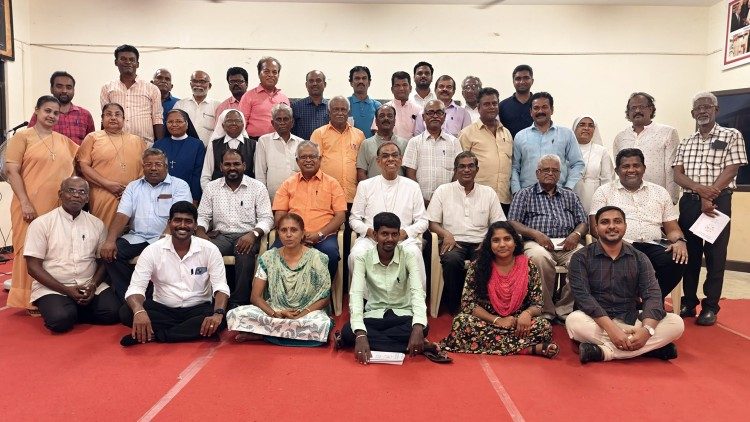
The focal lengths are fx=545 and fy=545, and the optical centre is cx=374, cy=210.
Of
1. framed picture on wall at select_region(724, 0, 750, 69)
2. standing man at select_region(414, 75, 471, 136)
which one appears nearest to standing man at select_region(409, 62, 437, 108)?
standing man at select_region(414, 75, 471, 136)

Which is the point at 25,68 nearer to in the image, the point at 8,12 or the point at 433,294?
the point at 8,12

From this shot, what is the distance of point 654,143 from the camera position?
483 cm

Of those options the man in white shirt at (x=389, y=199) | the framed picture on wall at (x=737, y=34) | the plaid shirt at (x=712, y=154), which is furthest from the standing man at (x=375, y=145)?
the framed picture on wall at (x=737, y=34)

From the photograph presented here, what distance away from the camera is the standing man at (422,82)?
18.9ft

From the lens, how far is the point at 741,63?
7082 mm

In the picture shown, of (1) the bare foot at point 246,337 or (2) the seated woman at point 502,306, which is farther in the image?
(1) the bare foot at point 246,337

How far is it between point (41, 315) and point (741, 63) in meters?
8.36

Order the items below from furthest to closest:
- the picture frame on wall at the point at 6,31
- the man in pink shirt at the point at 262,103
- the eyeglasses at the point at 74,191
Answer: the picture frame on wall at the point at 6,31 < the man in pink shirt at the point at 262,103 < the eyeglasses at the point at 74,191

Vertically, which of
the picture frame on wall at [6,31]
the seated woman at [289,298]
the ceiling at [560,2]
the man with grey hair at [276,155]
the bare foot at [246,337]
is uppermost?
the ceiling at [560,2]

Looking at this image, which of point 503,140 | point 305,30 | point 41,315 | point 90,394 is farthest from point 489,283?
point 305,30

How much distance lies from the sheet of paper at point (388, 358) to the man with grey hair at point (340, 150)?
1977mm

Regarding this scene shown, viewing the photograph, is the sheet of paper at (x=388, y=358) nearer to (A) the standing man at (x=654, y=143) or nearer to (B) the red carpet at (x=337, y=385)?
(B) the red carpet at (x=337, y=385)

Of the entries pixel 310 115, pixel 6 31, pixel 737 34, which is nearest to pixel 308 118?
pixel 310 115

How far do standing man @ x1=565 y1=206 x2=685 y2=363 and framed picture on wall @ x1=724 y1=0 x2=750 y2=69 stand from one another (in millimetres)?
5042
